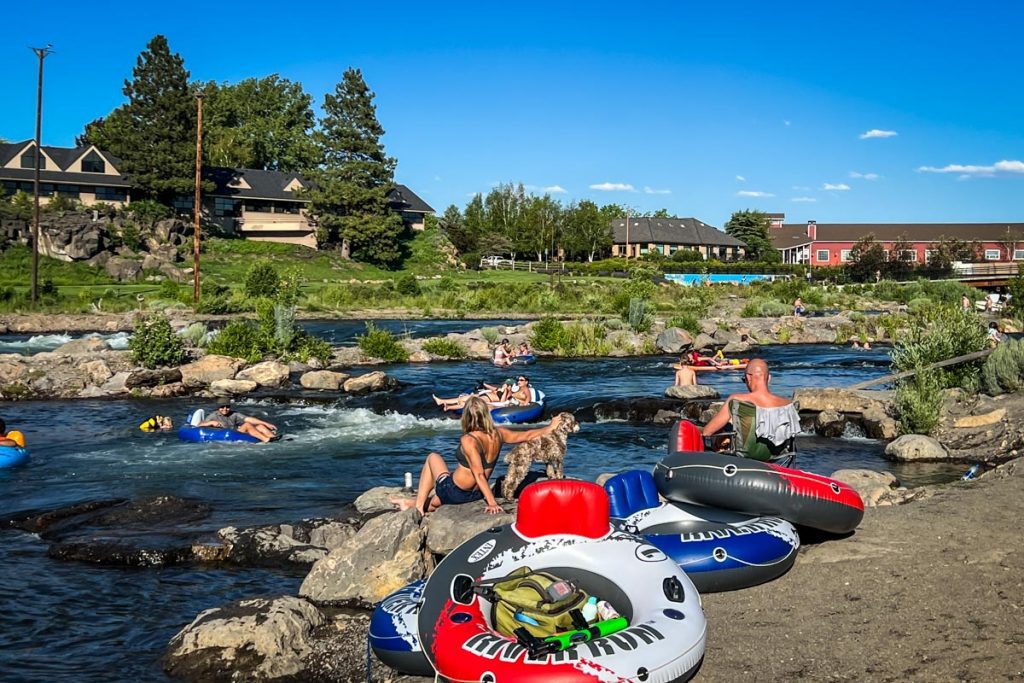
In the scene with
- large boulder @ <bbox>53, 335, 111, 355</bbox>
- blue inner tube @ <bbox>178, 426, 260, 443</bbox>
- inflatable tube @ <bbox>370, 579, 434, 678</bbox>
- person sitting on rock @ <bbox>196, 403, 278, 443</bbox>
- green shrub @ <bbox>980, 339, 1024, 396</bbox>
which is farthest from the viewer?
large boulder @ <bbox>53, 335, 111, 355</bbox>

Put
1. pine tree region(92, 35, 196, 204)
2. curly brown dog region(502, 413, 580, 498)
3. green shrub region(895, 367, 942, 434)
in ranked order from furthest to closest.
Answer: pine tree region(92, 35, 196, 204) < green shrub region(895, 367, 942, 434) < curly brown dog region(502, 413, 580, 498)

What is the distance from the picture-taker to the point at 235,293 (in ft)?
155

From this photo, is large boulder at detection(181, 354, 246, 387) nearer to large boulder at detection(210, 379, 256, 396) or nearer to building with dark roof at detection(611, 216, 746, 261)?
large boulder at detection(210, 379, 256, 396)

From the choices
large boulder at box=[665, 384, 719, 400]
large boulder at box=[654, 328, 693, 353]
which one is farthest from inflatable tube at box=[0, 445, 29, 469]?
large boulder at box=[654, 328, 693, 353]

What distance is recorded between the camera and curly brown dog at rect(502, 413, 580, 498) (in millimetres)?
9872

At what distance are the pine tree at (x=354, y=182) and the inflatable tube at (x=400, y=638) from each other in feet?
200

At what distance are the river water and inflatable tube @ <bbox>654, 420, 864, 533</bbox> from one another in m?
4.12

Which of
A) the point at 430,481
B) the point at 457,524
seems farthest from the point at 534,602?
the point at 430,481

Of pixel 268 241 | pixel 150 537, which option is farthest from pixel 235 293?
pixel 150 537

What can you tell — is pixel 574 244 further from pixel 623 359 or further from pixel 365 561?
pixel 365 561

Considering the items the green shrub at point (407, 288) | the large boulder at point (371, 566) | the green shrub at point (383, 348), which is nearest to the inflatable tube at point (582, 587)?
the large boulder at point (371, 566)

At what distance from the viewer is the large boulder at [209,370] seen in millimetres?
22641

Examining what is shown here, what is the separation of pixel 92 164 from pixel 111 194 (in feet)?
8.03

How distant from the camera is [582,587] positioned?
20.3 feet
